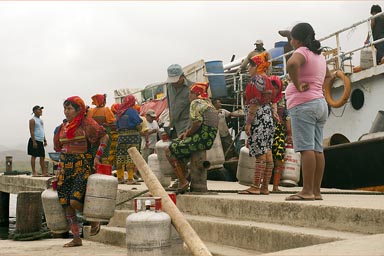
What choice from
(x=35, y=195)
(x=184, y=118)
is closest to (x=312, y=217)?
(x=184, y=118)

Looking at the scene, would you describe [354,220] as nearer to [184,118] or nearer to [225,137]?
[184,118]

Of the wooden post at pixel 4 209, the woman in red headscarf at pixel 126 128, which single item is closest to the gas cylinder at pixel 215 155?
the woman in red headscarf at pixel 126 128

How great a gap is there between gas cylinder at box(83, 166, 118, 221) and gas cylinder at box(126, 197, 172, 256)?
1.33 meters

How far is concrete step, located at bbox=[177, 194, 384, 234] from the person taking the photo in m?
4.10

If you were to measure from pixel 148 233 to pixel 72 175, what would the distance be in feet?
5.97

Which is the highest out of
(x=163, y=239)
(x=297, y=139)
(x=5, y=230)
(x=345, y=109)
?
(x=345, y=109)

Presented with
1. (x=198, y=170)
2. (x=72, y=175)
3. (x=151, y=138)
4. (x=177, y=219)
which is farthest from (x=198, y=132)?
A: (x=151, y=138)

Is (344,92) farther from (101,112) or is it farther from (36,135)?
(36,135)

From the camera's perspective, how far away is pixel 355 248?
3119 mm

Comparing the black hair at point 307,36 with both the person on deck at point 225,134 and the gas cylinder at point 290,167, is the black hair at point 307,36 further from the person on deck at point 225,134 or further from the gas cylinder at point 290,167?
the person on deck at point 225,134

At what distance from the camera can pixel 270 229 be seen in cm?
438

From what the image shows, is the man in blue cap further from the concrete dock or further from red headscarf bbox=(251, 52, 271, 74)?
the concrete dock

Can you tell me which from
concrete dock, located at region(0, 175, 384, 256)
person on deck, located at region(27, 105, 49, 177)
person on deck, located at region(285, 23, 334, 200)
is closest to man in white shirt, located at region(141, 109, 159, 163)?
person on deck, located at region(27, 105, 49, 177)

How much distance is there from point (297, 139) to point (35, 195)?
4827mm
